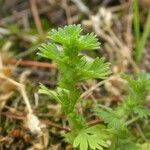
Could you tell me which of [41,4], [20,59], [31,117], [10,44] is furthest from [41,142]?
[41,4]

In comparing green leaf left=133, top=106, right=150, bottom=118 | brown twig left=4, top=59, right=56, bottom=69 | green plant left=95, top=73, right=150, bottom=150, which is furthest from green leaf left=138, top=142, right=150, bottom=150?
brown twig left=4, top=59, right=56, bottom=69

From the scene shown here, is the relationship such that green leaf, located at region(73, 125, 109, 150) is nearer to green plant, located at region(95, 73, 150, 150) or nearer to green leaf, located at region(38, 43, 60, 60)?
green plant, located at region(95, 73, 150, 150)

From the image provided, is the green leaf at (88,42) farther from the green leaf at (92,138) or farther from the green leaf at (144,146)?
the green leaf at (144,146)

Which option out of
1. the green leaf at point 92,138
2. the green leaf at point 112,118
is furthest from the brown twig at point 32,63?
the green leaf at point 92,138

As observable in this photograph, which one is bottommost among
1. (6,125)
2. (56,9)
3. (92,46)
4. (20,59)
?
(6,125)

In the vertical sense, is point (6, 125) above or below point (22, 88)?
below

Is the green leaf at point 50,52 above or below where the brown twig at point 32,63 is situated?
below

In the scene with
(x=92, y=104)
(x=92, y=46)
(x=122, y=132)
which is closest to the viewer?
(x=92, y=46)

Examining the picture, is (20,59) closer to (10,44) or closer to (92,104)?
(10,44)

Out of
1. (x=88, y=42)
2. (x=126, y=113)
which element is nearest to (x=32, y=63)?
(x=126, y=113)
